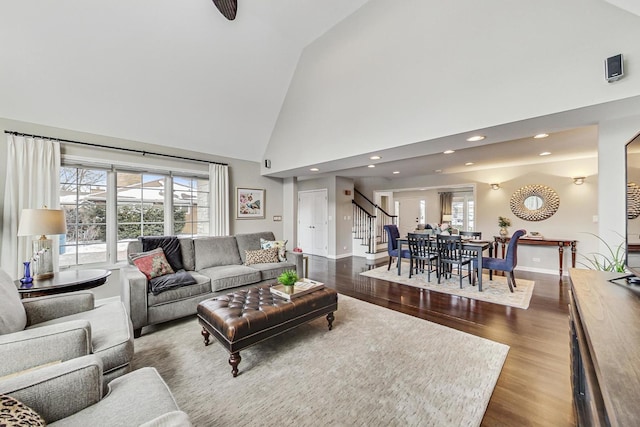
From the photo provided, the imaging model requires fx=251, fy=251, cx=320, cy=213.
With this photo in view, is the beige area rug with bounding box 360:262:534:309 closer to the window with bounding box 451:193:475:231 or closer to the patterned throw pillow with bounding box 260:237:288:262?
the patterned throw pillow with bounding box 260:237:288:262

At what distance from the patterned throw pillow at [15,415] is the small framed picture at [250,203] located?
14.0ft

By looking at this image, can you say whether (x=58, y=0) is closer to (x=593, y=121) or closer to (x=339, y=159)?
(x=339, y=159)

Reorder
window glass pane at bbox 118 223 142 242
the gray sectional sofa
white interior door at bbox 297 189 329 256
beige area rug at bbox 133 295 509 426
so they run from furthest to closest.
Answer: white interior door at bbox 297 189 329 256 < window glass pane at bbox 118 223 142 242 < the gray sectional sofa < beige area rug at bbox 133 295 509 426

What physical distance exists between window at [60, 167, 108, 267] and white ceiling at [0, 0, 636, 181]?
0.66 metres

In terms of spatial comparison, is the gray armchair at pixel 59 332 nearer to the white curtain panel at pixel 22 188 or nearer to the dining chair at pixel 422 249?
the white curtain panel at pixel 22 188

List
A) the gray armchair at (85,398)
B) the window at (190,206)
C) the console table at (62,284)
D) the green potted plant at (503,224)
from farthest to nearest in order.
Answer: the green potted plant at (503,224) → the window at (190,206) → the console table at (62,284) → the gray armchair at (85,398)

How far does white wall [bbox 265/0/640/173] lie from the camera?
205 centimetres

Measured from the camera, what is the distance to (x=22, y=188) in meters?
2.94

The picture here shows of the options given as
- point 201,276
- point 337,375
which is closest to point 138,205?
point 201,276

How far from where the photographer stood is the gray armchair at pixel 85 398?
1.02m

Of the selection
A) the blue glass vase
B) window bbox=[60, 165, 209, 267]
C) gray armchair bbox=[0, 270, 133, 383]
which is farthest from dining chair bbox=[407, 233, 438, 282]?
the blue glass vase

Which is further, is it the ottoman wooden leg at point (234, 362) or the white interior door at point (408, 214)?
the white interior door at point (408, 214)

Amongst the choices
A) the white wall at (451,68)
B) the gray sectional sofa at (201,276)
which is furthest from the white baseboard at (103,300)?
the white wall at (451,68)

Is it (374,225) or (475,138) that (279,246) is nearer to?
(475,138)
